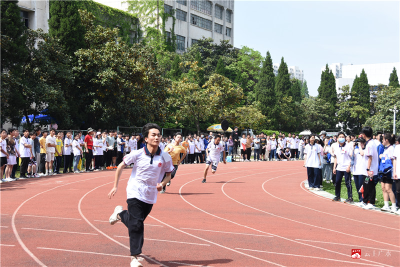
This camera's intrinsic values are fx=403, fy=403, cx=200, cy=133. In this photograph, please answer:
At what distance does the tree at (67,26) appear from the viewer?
86.7 ft

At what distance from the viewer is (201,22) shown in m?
68.1

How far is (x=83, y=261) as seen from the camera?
19.0 feet

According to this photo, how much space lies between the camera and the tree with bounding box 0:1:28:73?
2045cm

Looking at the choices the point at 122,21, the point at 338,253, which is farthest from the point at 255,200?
the point at 122,21

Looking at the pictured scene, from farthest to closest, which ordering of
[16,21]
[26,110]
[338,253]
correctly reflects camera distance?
Answer: [26,110], [16,21], [338,253]

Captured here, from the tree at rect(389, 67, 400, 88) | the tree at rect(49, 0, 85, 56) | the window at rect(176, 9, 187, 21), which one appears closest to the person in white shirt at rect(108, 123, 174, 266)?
the tree at rect(49, 0, 85, 56)

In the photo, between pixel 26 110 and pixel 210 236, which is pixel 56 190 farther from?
pixel 26 110

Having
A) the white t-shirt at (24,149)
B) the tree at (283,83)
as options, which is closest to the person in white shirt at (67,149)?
the white t-shirt at (24,149)

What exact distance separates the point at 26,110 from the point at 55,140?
23.0 feet

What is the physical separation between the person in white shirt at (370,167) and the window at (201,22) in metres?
58.5

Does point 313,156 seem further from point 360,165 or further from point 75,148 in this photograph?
point 75,148

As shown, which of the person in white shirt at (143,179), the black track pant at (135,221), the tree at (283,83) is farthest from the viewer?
the tree at (283,83)

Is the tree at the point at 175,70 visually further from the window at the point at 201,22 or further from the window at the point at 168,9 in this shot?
the window at the point at 201,22

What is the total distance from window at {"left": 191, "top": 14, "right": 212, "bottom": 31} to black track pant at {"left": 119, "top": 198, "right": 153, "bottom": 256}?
206 feet
